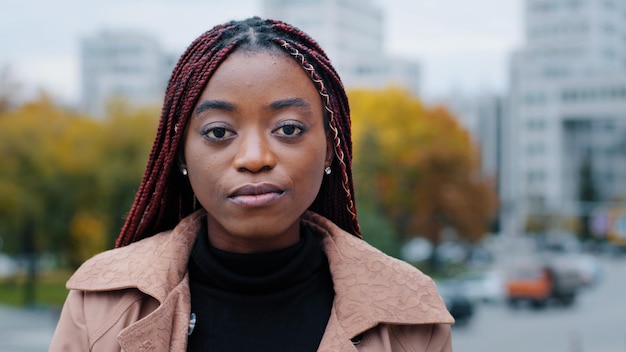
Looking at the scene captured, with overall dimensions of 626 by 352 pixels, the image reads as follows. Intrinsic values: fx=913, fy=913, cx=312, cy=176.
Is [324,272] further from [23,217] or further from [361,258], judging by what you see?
[23,217]

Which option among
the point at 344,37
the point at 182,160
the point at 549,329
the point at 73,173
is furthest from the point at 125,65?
the point at 182,160

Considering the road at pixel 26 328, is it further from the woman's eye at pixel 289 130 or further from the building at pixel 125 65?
the building at pixel 125 65

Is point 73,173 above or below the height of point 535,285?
above

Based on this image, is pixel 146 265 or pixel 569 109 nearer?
pixel 146 265

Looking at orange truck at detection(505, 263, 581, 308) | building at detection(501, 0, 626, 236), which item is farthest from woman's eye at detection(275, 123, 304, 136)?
building at detection(501, 0, 626, 236)

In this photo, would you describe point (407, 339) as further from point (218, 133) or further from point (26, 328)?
point (26, 328)

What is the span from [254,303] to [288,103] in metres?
0.51

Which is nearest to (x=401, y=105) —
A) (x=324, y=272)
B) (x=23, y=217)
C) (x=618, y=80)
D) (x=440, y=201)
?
(x=440, y=201)

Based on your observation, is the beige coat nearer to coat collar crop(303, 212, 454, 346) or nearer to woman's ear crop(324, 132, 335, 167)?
coat collar crop(303, 212, 454, 346)

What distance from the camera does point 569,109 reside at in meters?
86.8

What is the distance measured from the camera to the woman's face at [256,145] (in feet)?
7.22

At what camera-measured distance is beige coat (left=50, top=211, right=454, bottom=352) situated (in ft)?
7.27

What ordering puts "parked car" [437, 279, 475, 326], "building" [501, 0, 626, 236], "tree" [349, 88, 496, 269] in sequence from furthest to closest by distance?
"building" [501, 0, 626, 236]
"tree" [349, 88, 496, 269]
"parked car" [437, 279, 475, 326]

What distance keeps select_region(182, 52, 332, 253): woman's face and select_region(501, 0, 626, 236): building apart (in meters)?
77.9
